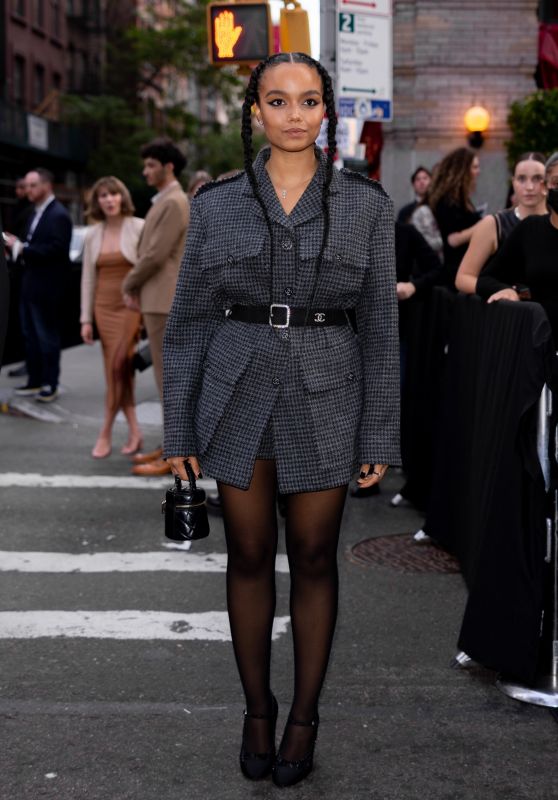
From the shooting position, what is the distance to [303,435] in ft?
11.9

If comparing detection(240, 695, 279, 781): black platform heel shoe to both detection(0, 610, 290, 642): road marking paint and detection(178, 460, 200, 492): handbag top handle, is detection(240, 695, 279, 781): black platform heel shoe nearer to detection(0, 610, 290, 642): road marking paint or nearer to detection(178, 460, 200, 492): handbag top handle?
detection(178, 460, 200, 492): handbag top handle

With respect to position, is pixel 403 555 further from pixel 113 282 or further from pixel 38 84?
pixel 38 84

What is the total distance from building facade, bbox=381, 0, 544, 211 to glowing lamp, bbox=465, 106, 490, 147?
8.1 inches

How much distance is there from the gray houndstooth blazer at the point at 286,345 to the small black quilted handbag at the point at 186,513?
11 centimetres

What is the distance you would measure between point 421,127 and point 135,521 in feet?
35.0

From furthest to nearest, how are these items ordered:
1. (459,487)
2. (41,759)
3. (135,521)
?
1. (135,521)
2. (459,487)
3. (41,759)

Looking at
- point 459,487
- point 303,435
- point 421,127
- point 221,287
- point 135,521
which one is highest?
point 421,127

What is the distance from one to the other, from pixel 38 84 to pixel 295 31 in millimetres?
39399

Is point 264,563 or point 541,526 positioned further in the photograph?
point 541,526

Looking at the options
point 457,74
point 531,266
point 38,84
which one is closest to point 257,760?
point 531,266

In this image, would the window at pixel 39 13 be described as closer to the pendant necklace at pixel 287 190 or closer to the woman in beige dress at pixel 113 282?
the woman in beige dress at pixel 113 282

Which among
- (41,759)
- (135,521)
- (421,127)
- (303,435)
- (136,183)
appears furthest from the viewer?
(136,183)

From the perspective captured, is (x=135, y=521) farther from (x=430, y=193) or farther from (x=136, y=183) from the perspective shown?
(x=136, y=183)

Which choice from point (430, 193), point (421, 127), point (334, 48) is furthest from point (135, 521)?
point (421, 127)
